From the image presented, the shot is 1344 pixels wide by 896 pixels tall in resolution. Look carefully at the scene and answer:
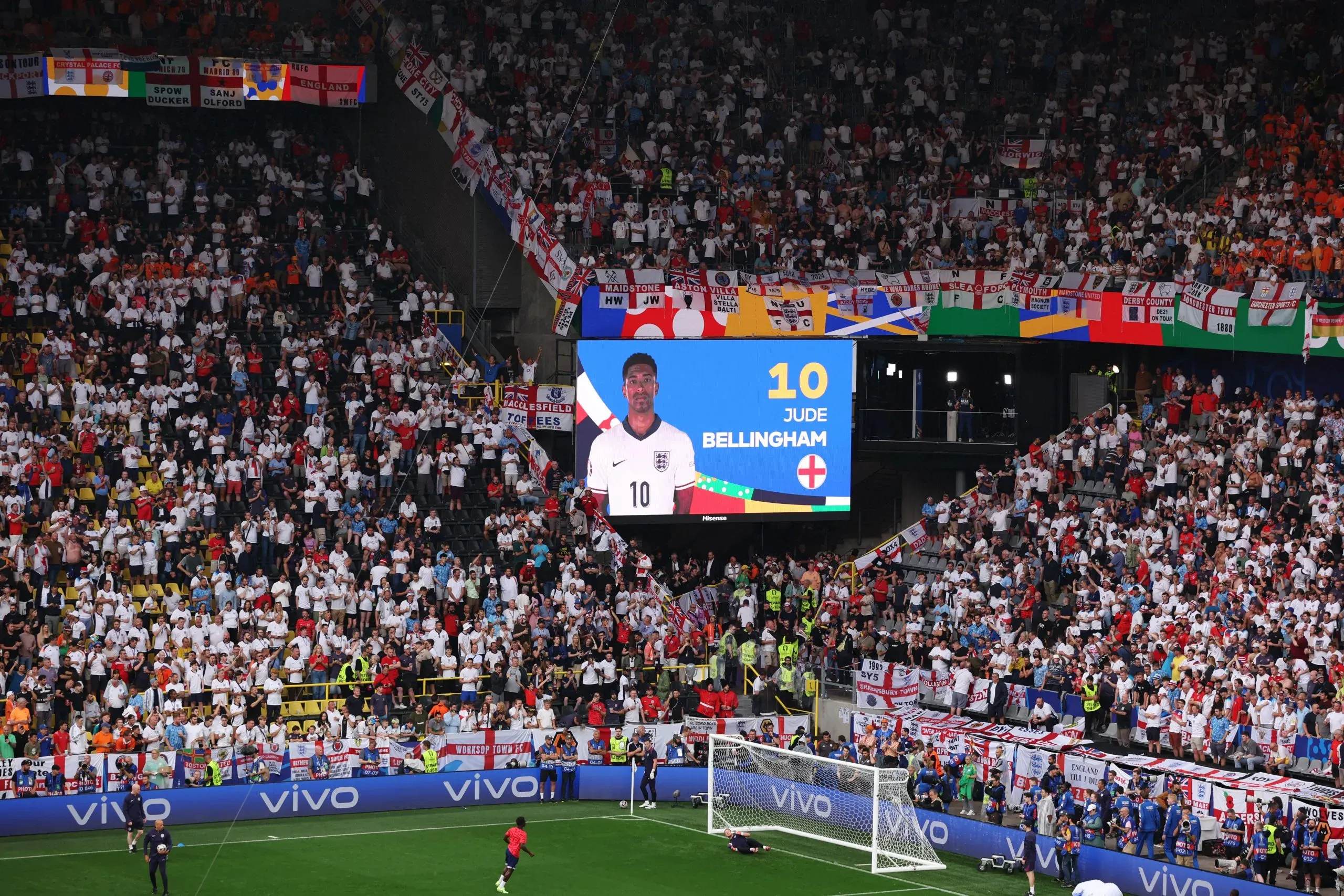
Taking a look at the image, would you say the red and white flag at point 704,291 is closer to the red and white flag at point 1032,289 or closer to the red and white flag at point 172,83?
the red and white flag at point 1032,289

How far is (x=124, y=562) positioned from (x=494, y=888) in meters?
10.3

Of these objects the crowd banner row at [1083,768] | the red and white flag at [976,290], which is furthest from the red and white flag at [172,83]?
the crowd banner row at [1083,768]

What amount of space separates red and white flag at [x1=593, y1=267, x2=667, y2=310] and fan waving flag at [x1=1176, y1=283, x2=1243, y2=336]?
10861 mm

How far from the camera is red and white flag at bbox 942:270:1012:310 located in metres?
42.0

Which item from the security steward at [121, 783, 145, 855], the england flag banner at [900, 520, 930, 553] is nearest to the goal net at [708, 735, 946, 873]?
the england flag banner at [900, 520, 930, 553]

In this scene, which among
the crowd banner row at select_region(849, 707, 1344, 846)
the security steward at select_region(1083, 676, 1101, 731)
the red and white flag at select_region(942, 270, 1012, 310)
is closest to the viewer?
the crowd banner row at select_region(849, 707, 1344, 846)

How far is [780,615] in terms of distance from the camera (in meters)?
41.2

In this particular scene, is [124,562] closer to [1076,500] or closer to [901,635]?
[901,635]

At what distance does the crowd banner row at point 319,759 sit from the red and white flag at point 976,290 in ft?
32.9

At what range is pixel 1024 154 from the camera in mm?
44719

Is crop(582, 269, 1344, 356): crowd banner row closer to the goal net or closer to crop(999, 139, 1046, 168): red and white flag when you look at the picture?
crop(999, 139, 1046, 168): red and white flag

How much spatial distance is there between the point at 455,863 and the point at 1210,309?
61.9 feet

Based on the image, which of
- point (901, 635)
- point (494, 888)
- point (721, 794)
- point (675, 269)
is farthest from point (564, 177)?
point (494, 888)

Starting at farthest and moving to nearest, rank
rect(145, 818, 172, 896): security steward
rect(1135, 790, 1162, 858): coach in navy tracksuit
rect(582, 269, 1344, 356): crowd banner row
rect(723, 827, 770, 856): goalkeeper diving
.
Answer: rect(582, 269, 1344, 356): crowd banner row < rect(723, 827, 770, 856): goalkeeper diving < rect(1135, 790, 1162, 858): coach in navy tracksuit < rect(145, 818, 172, 896): security steward
